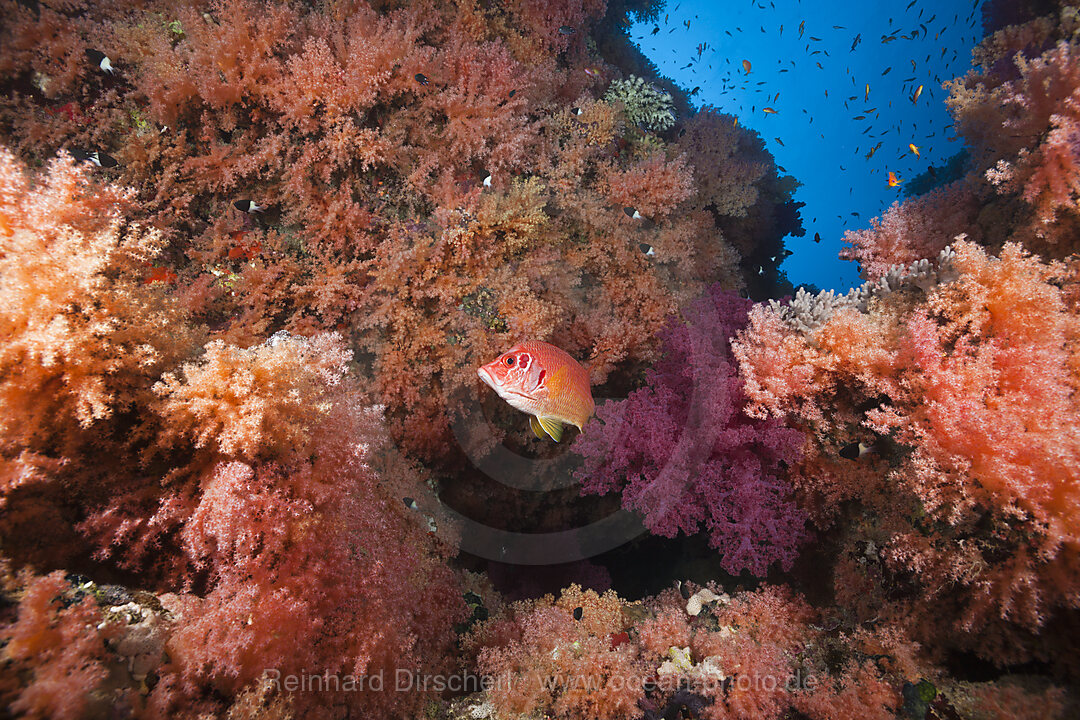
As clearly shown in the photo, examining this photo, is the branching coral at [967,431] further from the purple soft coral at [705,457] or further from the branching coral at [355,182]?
the branching coral at [355,182]

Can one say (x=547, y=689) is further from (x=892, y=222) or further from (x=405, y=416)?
(x=892, y=222)

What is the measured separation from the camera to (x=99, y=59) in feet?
12.5

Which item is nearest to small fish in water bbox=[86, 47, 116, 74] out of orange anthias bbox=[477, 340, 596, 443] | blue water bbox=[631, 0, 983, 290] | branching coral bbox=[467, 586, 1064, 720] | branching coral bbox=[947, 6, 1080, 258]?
orange anthias bbox=[477, 340, 596, 443]

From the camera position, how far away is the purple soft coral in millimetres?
3201

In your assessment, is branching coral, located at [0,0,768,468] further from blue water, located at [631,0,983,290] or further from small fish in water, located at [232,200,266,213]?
blue water, located at [631,0,983,290]

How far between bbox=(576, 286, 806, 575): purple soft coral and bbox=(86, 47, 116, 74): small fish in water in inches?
224

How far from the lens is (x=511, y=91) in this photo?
4195 millimetres

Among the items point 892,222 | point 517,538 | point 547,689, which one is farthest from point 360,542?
point 892,222

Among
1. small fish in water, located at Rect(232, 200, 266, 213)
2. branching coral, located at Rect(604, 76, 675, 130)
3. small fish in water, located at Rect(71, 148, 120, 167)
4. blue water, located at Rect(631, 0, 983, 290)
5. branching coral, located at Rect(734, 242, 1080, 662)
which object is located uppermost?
blue water, located at Rect(631, 0, 983, 290)

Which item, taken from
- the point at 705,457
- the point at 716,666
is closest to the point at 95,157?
the point at 705,457

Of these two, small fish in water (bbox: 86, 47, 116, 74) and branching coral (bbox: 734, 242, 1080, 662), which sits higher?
small fish in water (bbox: 86, 47, 116, 74)

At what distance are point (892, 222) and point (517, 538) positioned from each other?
5912 mm

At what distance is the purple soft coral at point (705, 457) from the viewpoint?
320 cm

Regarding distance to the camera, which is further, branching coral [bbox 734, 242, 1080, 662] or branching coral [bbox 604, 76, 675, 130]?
branching coral [bbox 604, 76, 675, 130]
